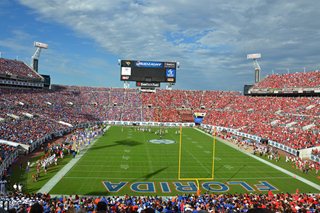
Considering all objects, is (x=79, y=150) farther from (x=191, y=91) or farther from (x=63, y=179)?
(x=191, y=91)

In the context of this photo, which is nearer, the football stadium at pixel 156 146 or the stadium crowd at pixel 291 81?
the football stadium at pixel 156 146

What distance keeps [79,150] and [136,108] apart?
102 feet

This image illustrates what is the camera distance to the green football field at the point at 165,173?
1783 cm

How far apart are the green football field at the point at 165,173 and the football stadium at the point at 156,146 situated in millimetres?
78

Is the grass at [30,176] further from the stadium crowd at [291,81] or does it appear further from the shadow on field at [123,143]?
the stadium crowd at [291,81]

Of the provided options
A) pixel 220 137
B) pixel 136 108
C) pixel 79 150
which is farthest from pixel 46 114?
pixel 220 137

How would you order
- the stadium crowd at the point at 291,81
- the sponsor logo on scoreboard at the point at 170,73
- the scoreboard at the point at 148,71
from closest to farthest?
the stadium crowd at the point at 291,81 < the scoreboard at the point at 148,71 < the sponsor logo on scoreboard at the point at 170,73

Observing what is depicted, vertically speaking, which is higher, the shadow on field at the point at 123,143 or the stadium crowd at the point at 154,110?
the stadium crowd at the point at 154,110

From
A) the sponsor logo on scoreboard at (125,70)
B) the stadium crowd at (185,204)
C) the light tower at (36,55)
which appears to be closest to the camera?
the stadium crowd at (185,204)

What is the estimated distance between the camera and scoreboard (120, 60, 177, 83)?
54.4m

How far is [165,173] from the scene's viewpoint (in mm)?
21203

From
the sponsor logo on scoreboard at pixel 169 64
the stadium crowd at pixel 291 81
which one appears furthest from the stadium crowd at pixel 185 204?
the sponsor logo on scoreboard at pixel 169 64

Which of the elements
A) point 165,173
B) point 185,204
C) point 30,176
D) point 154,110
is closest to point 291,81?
point 154,110

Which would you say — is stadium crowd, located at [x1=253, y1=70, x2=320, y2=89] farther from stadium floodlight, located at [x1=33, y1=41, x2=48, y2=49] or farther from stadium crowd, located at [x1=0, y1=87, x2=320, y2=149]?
stadium floodlight, located at [x1=33, y1=41, x2=48, y2=49]
